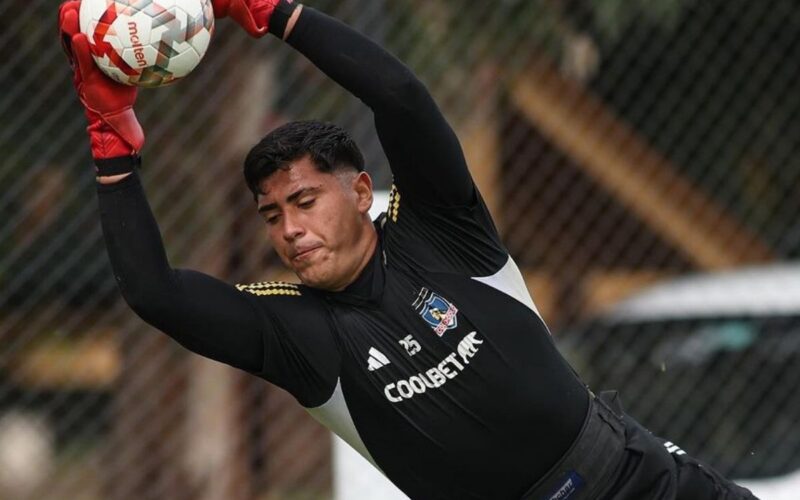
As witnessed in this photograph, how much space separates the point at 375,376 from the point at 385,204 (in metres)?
0.93

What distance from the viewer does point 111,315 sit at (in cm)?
715

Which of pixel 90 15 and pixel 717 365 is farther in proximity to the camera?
pixel 717 365

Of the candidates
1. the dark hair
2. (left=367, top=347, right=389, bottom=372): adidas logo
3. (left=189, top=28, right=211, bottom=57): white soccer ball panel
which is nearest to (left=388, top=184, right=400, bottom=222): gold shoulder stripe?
the dark hair

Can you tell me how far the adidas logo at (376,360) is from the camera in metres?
3.96

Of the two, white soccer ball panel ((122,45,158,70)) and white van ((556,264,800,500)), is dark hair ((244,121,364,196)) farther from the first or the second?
white van ((556,264,800,500))

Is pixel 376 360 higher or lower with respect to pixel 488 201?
higher

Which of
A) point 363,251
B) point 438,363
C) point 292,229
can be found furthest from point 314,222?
point 438,363

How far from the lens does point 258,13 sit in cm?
380

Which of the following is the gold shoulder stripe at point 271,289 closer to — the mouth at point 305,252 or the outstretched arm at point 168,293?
the outstretched arm at point 168,293

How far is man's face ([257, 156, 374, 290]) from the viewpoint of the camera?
12.9ft

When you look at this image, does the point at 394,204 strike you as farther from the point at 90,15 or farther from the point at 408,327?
the point at 90,15

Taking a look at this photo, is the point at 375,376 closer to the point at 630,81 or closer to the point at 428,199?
the point at 428,199

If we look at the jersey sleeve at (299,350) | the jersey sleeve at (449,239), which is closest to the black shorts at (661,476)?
the jersey sleeve at (449,239)

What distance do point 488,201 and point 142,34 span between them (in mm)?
4227
